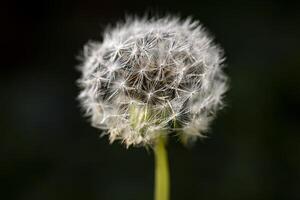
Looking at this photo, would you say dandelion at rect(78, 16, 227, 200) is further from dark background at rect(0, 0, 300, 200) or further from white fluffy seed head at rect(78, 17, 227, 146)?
dark background at rect(0, 0, 300, 200)

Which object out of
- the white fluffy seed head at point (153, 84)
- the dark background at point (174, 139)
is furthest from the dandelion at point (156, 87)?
the dark background at point (174, 139)

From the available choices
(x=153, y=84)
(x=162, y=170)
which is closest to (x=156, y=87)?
(x=153, y=84)

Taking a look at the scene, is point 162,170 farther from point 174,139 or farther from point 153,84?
point 174,139

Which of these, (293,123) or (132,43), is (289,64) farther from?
(132,43)

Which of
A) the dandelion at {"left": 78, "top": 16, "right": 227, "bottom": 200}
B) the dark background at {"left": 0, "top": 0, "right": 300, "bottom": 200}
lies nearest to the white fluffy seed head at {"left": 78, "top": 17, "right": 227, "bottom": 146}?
the dandelion at {"left": 78, "top": 16, "right": 227, "bottom": 200}

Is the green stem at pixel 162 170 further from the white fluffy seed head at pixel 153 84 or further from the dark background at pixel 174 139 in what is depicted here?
the dark background at pixel 174 139

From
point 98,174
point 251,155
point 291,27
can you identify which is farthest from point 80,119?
point 291,27

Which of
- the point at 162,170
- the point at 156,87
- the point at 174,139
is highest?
the point at 174,139
